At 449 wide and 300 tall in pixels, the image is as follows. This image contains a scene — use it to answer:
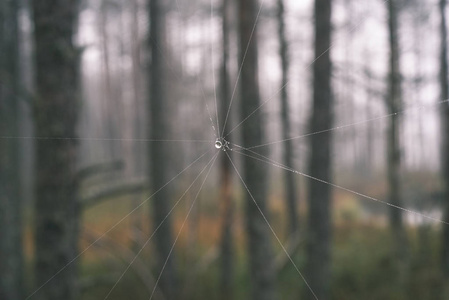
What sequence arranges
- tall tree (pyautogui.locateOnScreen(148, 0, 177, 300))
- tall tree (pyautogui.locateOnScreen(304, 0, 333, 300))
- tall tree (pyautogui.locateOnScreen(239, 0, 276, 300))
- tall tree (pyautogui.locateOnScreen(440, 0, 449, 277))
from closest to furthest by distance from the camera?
tall tree (pyautogui.locateOnScreen(239, 0, 276, 300)) → tall tree (pyautogui.locateOnScreen(304, 0, 333, 300)) → tall tree (pyautogui.locateOnScreen(148, 0, 177, 300)) → tall tree (pyautogui.locateOnScreen(440, 0, 449, 277))

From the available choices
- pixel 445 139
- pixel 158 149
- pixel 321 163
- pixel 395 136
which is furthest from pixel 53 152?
pixel 445 139

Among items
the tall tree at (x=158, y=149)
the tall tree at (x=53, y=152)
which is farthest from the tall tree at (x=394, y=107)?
the tall tree at (x=53, y=152)

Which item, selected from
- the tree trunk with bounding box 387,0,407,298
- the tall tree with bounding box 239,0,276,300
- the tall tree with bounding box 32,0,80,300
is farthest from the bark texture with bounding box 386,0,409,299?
the tall tree with bounding box 32,0,80,300

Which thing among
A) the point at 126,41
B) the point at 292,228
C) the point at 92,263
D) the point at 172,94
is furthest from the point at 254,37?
the point at 126,41

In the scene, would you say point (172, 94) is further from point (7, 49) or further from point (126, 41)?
point (7, 49)

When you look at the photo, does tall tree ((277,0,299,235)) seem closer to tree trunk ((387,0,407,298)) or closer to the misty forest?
the misty forest
